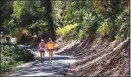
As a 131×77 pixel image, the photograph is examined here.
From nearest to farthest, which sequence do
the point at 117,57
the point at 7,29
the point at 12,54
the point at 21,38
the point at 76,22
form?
the point at 117,57 → the point at 12,54 → the point at 76,22 → the point at 21,38 → the point at 7,29

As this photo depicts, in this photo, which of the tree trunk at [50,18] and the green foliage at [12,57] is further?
the tree trunk at [50,18]

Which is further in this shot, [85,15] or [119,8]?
[85,15]

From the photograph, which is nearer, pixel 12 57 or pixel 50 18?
pixel 12 57

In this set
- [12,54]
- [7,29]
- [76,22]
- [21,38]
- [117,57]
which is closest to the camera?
[117,57]

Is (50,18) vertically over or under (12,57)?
over

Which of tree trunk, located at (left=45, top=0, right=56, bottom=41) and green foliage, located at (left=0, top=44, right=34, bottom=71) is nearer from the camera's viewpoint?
green foliage, located at (left=0, top=44, right=34, bottom=71)

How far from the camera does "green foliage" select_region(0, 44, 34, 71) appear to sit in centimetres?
3164

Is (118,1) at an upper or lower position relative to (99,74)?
upper

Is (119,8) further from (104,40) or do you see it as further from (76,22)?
(76,22)

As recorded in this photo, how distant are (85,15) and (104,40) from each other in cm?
938

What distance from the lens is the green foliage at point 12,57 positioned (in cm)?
3164

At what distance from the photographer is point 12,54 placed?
3669cm

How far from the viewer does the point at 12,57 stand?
34688 millimetres

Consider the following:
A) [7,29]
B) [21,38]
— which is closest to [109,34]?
[21,38]
